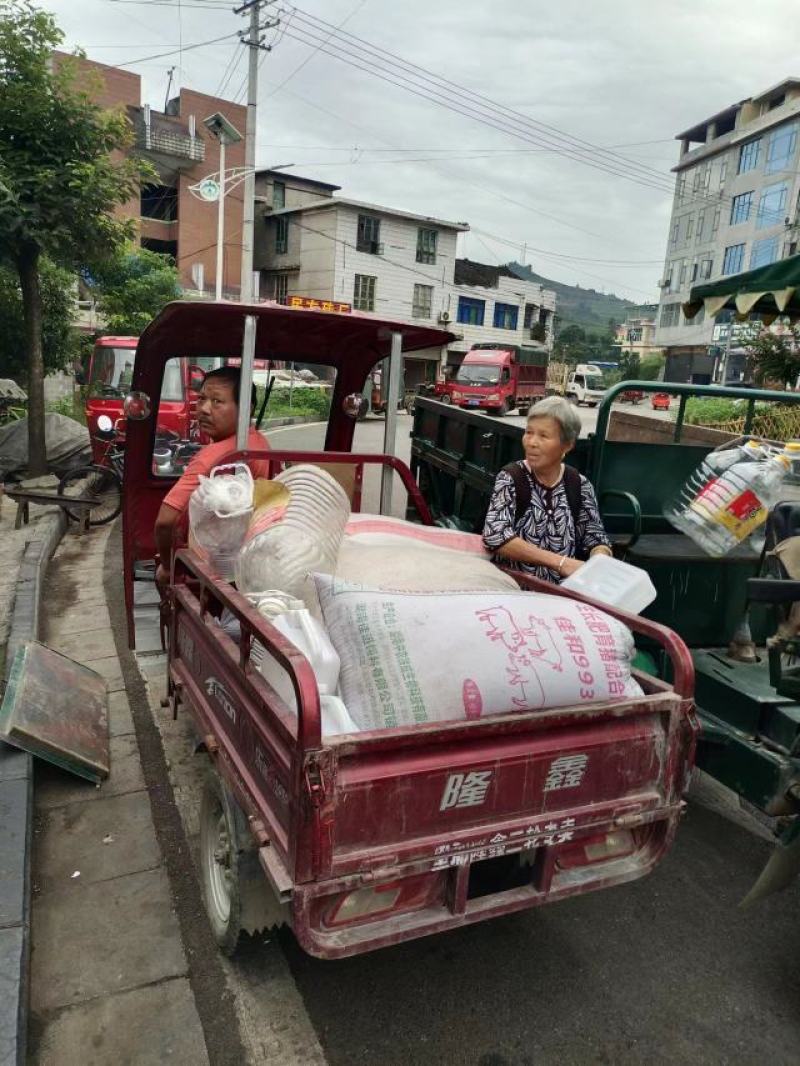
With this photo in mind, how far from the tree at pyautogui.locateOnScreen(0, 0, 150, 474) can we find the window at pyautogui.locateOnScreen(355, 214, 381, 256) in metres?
29.9

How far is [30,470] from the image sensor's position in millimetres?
9328

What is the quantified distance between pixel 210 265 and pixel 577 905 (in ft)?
135

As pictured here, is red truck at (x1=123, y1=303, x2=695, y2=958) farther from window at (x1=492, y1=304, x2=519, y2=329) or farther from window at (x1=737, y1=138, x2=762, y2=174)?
window at (x1=737, y1=138, x2=762, y2=174)

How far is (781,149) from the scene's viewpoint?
48.9m

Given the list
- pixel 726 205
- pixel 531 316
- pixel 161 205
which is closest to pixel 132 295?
pixel 161 205

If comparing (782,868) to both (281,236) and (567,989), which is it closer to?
(567,989)

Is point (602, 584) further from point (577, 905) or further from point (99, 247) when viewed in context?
point (99, 247)

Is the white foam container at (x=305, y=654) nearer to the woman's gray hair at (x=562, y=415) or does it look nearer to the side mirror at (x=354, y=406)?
the woman's gray hair at (x=562, y=415)

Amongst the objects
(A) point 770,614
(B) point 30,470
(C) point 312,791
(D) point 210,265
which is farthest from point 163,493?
(D) point 210,265

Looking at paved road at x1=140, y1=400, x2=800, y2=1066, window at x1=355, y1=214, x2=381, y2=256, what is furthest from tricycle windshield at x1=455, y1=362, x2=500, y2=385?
paved road at x1=140, y1=400, x2=800, y2=1066

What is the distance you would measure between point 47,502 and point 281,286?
3456 centimetres

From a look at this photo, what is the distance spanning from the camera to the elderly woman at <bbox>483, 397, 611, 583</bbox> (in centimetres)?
320

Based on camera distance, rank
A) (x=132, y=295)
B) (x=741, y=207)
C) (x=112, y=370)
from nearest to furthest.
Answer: (x=112, y=370), (x=132, y=295), (x=741, y=207)

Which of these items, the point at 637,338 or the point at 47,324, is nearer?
the point at 47,324
